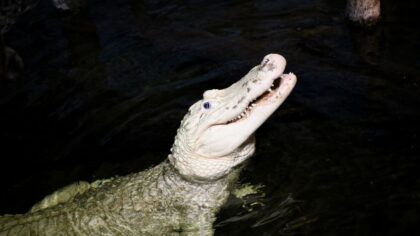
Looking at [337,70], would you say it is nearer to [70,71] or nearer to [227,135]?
[227,135]

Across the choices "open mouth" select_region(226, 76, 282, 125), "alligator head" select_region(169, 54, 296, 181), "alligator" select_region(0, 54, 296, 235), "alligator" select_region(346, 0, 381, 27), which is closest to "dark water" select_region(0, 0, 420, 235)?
"alligator" select_region(346, 0, 381, 27)

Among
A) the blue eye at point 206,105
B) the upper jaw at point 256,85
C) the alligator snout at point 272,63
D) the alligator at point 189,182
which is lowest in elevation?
the alligator at point 189,182

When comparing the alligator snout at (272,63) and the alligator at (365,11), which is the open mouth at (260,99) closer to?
the alligator snout at (272,63)

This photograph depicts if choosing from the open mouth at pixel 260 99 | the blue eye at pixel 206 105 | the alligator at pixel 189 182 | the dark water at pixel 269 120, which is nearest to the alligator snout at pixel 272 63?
the alligator at pixel 189 182

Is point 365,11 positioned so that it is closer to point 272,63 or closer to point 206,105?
point 272,63

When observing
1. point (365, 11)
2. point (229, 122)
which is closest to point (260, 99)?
point (229, 122)

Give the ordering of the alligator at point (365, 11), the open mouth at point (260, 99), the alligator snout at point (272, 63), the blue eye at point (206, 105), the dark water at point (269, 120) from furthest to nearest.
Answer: the alligator at point (365, 11) → the dark water at point (269, 120) → the blue eye at point (206, 105) → the open mouth at point (260, 99) → the alligator snout at point (272, 63)

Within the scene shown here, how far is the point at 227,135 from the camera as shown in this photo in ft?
11.8

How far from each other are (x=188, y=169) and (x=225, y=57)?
3.20 metres

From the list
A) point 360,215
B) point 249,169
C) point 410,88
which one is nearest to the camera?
point 360,215

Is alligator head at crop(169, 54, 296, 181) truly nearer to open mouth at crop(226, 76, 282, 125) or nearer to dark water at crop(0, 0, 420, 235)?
open mouth at crop(226, 76, 282, 125)

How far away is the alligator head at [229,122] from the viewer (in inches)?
136

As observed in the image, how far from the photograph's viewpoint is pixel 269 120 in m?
5.27

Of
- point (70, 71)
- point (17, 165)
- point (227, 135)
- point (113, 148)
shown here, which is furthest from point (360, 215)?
point (70, 71)
